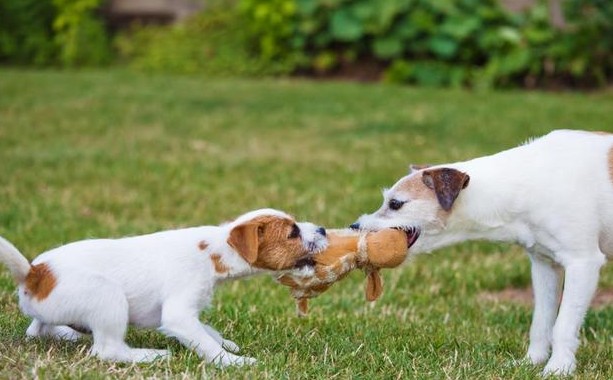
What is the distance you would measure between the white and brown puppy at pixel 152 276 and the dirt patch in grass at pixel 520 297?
255 cm

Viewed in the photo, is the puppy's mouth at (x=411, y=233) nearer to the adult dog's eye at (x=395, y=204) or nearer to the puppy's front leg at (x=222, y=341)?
the adult dog's eye at (x=395, y=204)

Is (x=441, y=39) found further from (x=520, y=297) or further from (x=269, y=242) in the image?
(x=269, y=242)

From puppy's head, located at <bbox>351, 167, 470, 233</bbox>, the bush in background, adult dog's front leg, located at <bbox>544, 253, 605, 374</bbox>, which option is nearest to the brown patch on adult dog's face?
puppy's head, located at <bbox>351, 167, 470, 233</bbox>

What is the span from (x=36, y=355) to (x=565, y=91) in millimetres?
13416

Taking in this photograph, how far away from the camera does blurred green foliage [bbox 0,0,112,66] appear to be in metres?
19.0

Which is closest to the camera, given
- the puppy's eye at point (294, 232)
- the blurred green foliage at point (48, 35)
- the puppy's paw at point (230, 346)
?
the puppy's eye at point (294, 232)

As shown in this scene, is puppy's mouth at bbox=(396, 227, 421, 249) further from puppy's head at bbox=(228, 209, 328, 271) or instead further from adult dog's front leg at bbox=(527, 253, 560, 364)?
adult dog's front leg at bbox=(527, 253, 560, 364)

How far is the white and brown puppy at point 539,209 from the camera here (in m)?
5.07

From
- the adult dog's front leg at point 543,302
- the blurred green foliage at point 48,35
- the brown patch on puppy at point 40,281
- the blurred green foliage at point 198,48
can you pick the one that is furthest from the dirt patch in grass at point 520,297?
the blurred green foliage at point 48,35

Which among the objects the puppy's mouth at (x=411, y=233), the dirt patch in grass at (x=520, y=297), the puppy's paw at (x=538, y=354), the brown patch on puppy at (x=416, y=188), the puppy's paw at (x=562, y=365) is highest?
the brown patch on puppy at (x=416, y=188)

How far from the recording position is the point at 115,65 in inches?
765

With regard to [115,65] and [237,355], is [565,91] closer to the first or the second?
[115,65]

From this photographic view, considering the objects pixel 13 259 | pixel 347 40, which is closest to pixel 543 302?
pixel 13 259

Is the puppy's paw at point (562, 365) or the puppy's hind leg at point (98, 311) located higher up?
the puppy's hind leg at point (98, 311)
